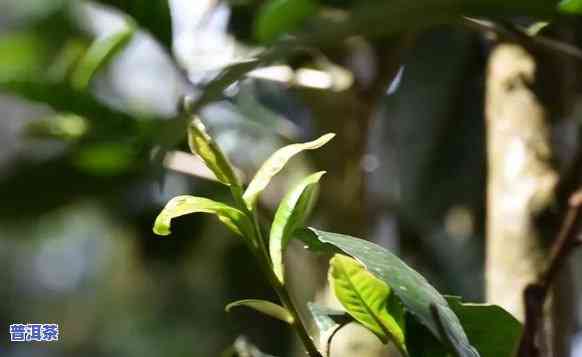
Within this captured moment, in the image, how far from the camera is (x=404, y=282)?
371mm

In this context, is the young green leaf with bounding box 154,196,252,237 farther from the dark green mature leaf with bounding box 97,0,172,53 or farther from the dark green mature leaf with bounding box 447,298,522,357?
the dark green mature leaf with bounding box 97,0,172,53

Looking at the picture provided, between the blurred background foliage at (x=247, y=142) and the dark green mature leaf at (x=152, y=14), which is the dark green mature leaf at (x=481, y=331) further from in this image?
the dark green mature leaf at (x=152, y=14)

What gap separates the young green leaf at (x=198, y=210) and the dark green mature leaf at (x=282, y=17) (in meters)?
0.24

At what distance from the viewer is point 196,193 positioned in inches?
41.5

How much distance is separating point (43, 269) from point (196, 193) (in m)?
→ 2.16

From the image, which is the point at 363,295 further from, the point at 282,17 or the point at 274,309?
the point at 282,17

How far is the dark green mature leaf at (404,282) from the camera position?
1.17 feet

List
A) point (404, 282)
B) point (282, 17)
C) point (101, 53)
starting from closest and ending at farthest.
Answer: point (404, 282) < point (282, 17) < point (101, 53)

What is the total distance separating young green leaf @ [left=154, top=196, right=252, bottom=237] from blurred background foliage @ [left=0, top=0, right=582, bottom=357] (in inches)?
5.6

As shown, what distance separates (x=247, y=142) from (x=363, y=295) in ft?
2.87

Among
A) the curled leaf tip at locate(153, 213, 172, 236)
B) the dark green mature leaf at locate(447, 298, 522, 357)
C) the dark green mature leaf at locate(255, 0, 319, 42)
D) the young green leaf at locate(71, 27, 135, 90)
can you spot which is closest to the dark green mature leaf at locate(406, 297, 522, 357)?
the dark green mature leaf at locate(447, 298, 522, 357)

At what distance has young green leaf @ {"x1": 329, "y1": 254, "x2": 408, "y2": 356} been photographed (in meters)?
0.37

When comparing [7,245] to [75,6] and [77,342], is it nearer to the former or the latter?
[77,342]

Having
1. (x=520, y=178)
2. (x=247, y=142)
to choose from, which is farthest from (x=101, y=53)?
(x=247, y=142)
